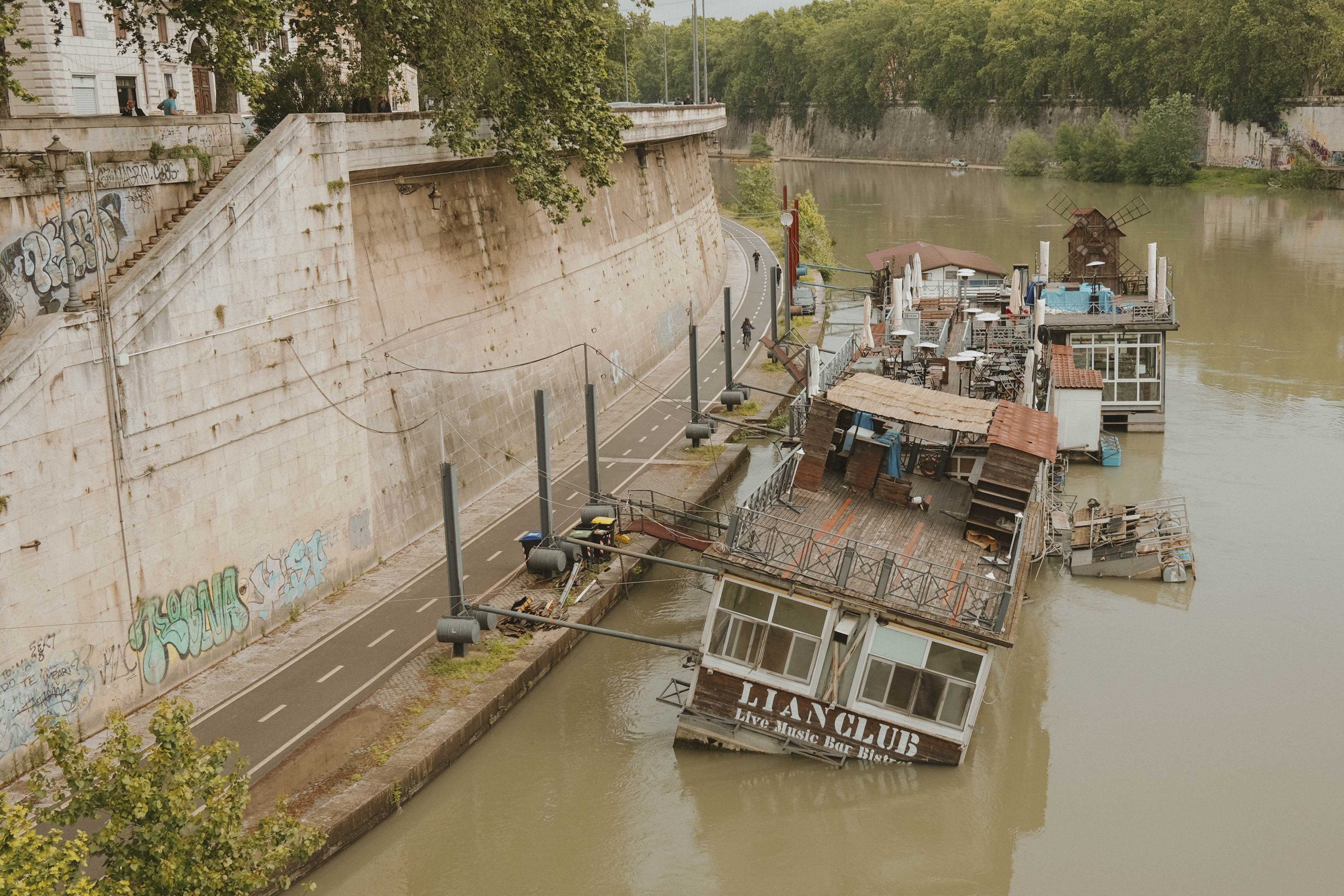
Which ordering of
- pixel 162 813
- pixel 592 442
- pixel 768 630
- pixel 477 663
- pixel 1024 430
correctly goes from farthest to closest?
pixel 592 442 → pixel 1024 430 → pixel 477 663 → pixel 768 630 → pixel 162 813

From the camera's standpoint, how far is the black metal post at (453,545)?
22984 mm

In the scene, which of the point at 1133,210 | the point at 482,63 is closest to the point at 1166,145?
the point at 1133,210

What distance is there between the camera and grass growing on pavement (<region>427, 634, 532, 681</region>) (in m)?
22.9

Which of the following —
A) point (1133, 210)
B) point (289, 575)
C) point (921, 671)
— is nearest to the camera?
point (921, 671)

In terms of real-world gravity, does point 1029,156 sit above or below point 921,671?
above

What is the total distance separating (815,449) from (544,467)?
19.7 ft

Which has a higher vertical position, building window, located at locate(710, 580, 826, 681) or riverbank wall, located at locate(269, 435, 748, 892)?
building window, located at locate(710, 580, 826, 681)

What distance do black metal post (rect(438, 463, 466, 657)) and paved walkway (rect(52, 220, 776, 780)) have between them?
3.44 ft

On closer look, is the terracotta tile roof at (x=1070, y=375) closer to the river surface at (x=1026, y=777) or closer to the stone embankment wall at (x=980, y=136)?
the river surface at (x=1026, y=777)

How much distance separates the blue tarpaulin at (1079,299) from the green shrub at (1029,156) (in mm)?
85006

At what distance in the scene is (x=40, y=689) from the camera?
19.3 meters

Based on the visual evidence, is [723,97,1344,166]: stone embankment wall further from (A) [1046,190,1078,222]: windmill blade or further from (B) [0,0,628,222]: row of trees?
(B) [0,0,628,222]: row of trees

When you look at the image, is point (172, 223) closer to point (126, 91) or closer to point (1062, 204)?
point (126, 91)

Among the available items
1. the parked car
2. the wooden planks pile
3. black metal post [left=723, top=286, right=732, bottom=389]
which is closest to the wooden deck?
the wooden planks pile
